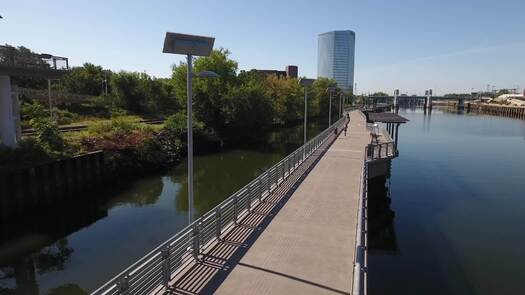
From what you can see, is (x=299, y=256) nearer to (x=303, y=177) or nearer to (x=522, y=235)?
(x=303, y=177)

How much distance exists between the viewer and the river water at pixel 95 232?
13.6m

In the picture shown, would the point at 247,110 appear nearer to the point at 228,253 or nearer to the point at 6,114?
the point at 6,114

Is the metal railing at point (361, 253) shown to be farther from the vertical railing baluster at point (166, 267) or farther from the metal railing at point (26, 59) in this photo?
the metal railing at point (26, 59)

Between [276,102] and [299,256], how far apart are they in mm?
54736

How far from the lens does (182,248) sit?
929cm

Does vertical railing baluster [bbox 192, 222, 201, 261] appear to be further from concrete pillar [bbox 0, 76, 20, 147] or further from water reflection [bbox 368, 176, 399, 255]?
concrete pillar [bbox 0, 76, 20, 147]

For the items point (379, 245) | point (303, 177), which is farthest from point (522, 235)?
point (303, 177)

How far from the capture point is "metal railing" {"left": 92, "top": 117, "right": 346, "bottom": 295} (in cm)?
738

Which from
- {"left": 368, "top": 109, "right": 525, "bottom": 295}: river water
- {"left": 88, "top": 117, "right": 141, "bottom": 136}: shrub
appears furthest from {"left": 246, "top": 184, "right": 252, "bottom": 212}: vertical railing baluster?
{"left": 88, "top": 117, "right": 141, "bottom": 136}: shrub

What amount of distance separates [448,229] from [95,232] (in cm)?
1960

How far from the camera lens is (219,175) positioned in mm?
32062

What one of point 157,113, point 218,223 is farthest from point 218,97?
point 218,223

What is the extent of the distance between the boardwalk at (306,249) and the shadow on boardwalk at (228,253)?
218 millimetres

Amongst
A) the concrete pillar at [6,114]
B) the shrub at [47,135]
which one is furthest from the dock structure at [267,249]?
the concrete pillar at [6,114]
